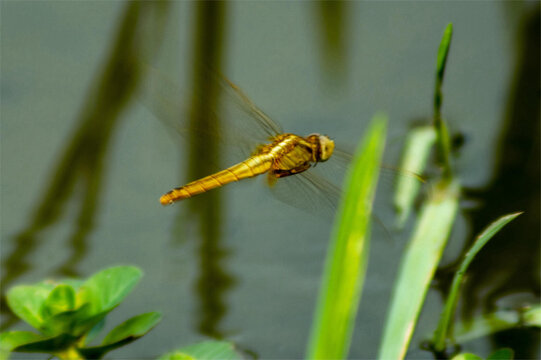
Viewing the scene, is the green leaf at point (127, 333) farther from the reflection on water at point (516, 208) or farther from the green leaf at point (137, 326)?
the reflection on water at point (516, 208)

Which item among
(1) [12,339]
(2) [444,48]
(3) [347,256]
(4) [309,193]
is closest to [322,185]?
(4) [309,193]

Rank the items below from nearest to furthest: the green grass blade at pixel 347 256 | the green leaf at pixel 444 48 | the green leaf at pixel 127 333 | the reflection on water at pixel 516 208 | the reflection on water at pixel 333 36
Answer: the green grass blade at pixel 347 256 < the green leaf at pixel 127 333 < the green leaf at pixel 444 48 < the reflection on water at pixel 516 208 < the reflection on water at pixel 333 36

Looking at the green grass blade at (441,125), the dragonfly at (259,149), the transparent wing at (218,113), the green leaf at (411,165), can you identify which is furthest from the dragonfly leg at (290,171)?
the green grass blade at (441,125)

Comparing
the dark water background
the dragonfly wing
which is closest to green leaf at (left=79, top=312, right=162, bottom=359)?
the dark water background

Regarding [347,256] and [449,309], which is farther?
[449,309]

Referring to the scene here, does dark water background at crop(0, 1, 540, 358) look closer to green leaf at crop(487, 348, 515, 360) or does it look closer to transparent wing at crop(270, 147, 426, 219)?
transparent wing at crop(270, 147, 426, 219)

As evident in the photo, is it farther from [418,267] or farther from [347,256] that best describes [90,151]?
[347,256]
